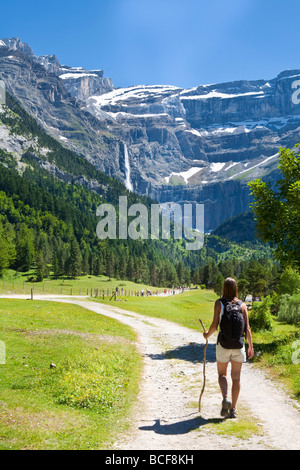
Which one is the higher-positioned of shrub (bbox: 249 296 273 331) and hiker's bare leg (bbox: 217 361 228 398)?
hiker's bare leg (bbox: 217 361 228 398)

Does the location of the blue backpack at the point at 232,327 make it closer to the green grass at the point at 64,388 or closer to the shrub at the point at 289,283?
the green grass at the point at 64,388

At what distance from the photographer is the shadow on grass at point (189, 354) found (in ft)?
65.8

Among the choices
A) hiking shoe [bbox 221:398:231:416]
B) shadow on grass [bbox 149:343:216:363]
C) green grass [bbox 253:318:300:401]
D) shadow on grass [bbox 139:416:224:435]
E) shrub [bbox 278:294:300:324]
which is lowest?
shrub [bbox 278:294:300:324]

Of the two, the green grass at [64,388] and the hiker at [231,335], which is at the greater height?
the hiker at [231,335]

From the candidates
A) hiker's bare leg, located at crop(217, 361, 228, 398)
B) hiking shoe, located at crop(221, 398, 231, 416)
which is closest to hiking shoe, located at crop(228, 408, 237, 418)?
hiking shoe, located at crop(221, 398, 231, 416)

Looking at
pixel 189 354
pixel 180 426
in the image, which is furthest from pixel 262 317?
pixel 180 426

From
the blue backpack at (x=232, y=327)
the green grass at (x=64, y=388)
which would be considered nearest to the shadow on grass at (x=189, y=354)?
the green grass at (x=64, y=388)

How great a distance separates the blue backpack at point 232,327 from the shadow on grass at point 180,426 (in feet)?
7.47

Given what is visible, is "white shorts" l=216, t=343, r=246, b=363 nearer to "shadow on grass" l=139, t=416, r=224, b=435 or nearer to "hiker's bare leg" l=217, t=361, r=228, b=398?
"hiker's bare leg" l=217, t=361, r=228, b=398

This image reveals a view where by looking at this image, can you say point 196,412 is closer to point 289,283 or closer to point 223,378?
point 223,378

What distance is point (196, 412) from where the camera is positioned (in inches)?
436

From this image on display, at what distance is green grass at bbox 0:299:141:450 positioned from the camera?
8.80 meters

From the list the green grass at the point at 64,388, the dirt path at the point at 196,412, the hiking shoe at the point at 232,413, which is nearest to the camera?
the dirt path at the point at 196,412

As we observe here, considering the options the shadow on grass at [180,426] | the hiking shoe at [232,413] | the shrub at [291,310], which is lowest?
the shrub at [291,310]
